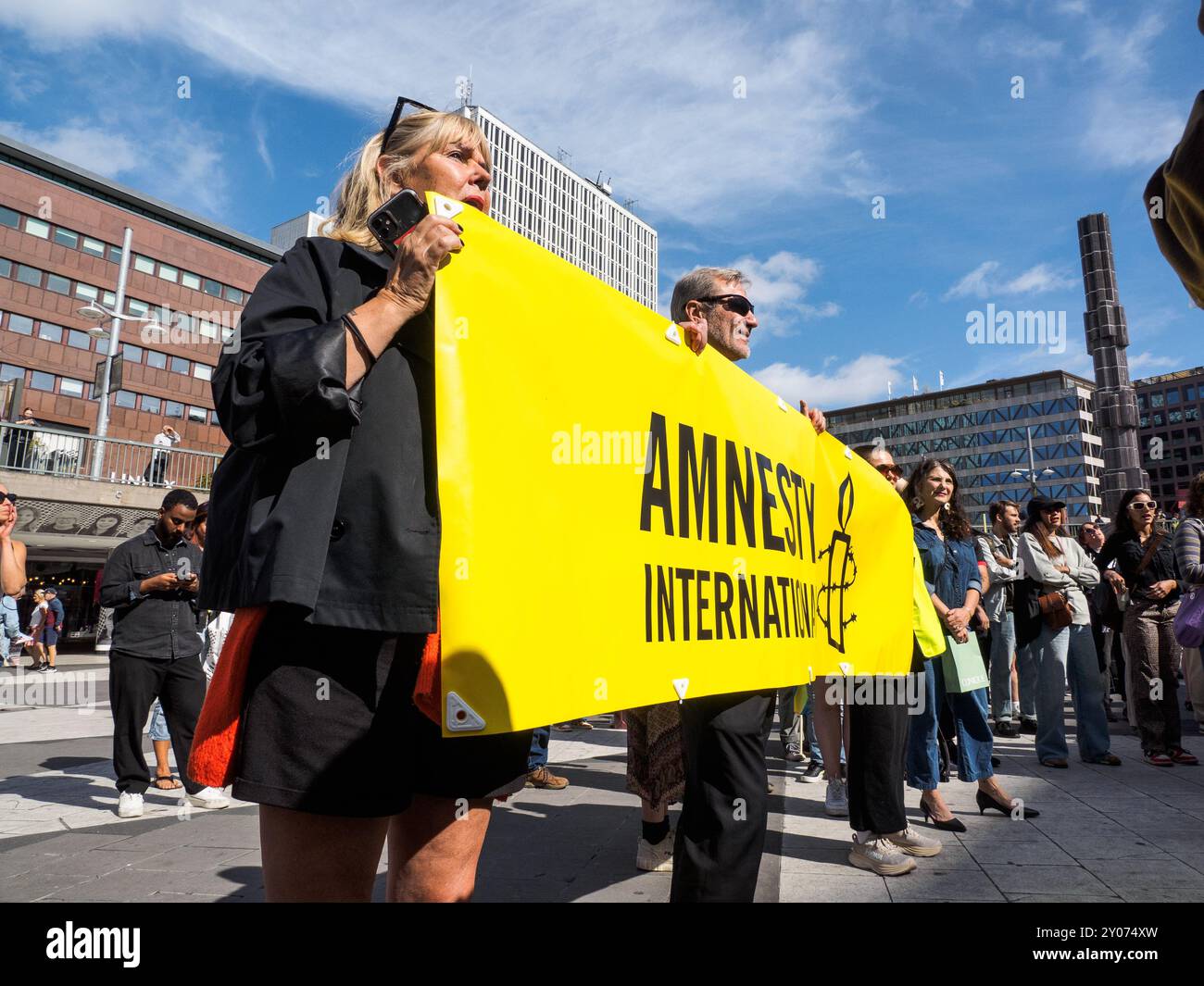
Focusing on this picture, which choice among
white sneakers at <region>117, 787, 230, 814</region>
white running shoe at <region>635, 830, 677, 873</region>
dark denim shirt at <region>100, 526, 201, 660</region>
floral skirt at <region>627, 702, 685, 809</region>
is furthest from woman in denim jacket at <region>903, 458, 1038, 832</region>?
dark denim shirt at <region>100, 526, 201, 660</region>

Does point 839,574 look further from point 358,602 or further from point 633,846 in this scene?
point 358,602

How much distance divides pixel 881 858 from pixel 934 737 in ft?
3.67

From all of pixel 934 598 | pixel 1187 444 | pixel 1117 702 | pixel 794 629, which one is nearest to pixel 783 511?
pixel 794 629

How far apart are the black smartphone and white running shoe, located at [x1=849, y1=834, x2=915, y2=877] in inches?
142

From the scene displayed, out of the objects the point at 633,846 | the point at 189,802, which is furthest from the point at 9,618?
the point at 633,846

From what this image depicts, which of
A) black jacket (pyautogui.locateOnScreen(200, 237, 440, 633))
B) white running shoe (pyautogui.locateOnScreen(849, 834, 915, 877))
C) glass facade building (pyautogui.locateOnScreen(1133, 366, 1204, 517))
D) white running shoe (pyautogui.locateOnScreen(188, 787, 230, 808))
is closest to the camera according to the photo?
black jacket (pyautogui.locateOnScreen(200, 237, 440, 633))

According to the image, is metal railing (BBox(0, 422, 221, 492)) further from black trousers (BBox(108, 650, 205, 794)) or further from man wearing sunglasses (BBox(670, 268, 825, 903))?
man wearing sunglasses (BBox(670, 268, 825, 903))

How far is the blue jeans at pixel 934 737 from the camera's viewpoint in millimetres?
4559

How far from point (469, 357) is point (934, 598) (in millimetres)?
4046

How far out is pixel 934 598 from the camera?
4691 millimetres

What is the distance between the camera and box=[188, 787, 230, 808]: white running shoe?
5.43 m

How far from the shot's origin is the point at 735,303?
305cm

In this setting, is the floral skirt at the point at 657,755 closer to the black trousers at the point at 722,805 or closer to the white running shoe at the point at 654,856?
the white running shoe at the point at 654,856
